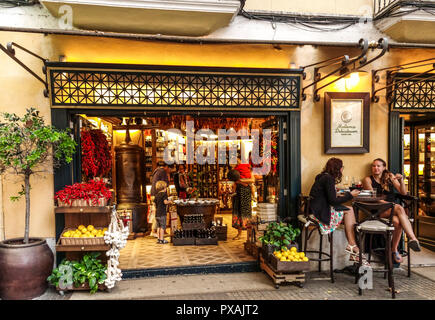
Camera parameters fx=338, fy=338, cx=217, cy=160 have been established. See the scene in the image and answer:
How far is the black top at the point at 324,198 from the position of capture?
19.5 ft

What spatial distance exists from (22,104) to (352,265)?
698 centimetres

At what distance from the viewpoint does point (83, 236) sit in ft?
18.5

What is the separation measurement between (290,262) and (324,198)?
131cm

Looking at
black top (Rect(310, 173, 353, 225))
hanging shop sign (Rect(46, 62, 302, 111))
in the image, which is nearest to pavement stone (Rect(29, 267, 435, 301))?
black top (Rect(310, 173, 353, 225))

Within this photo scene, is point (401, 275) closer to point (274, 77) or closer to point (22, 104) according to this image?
point (274, 77)

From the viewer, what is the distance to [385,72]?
7117 mm

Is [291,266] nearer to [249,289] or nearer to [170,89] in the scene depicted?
[249,289]

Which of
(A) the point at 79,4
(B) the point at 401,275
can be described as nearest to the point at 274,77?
(A) the point at 79,4

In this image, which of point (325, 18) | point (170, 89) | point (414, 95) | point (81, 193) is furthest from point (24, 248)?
point (414, 95)

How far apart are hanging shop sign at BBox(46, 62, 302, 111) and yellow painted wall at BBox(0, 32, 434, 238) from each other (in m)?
0.41

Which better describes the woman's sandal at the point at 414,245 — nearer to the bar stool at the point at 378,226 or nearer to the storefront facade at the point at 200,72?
the bar stool at the point at 378,226

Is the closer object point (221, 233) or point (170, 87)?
point (170, 87)

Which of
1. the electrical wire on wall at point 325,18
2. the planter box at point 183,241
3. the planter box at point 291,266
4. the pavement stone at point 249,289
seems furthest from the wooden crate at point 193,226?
the electrical wire on wall at point 325,18

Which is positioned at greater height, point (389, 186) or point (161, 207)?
point (389, 186)
